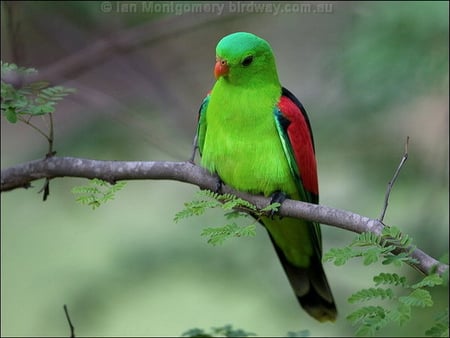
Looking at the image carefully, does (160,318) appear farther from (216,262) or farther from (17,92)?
(17,92)

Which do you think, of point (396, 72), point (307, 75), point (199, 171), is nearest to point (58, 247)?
point (307, 75)

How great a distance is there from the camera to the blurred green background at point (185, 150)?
5117 mm

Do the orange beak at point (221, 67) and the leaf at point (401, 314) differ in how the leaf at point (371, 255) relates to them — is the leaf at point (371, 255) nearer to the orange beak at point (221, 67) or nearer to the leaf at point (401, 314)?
the leaf at point (401, 314)

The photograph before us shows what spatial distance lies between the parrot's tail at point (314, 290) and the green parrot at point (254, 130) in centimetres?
58

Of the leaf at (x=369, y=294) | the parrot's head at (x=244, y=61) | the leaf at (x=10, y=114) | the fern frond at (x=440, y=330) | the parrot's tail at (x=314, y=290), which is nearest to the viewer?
the fern frond at (x=440, y=330)

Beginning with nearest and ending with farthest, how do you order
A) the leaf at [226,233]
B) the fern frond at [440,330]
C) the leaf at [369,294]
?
the fern frond at [440,330], the leaf at [369,294], the leaf at [226,233]

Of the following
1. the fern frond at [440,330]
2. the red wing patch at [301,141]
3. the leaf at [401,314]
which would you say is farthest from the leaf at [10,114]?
the fern frond at [440,330]

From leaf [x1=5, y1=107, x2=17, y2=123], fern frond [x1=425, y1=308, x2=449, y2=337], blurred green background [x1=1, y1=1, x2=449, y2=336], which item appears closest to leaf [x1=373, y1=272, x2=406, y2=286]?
fern frond [x1=425, y1=308, x2=449, y2=337]

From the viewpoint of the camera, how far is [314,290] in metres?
4.41

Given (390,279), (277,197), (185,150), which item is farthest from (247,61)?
(185,150)

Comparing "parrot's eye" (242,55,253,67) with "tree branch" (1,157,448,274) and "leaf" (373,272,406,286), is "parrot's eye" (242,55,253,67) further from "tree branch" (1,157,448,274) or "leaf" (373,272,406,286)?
"leaf" (373,272,406,286)

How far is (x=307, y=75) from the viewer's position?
Result: 8.50 metres

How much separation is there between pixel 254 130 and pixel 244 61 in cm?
31

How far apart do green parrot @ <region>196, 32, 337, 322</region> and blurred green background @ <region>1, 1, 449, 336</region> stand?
100cm
